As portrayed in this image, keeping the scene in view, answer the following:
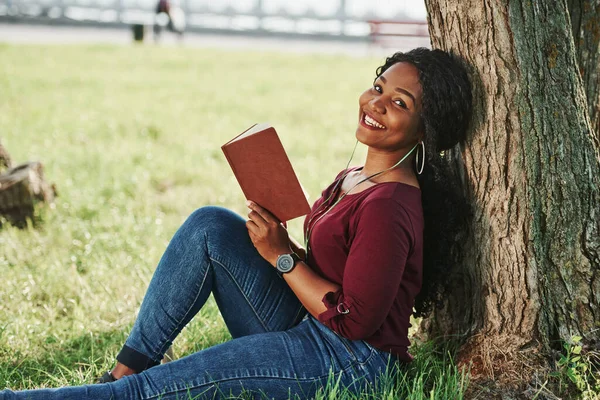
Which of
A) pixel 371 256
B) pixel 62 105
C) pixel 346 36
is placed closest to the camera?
pixel 371 256

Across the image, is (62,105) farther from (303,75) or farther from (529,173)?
(529,173)

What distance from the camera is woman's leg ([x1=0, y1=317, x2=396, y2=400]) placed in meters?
2.44

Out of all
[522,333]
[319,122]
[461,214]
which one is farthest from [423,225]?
[319,122]

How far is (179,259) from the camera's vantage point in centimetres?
277

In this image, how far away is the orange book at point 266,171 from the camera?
8.62 feet

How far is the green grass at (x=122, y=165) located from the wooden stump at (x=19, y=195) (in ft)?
0.34

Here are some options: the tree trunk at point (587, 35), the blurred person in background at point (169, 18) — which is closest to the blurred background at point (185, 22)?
the blurred person in background at point (169, 18)

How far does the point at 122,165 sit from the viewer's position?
6590mm

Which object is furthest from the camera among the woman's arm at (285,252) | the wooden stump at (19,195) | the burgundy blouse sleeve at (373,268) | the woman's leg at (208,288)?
the wooden stump at (19,195)

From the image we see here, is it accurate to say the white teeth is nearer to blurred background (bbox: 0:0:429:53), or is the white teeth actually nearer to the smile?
the smile

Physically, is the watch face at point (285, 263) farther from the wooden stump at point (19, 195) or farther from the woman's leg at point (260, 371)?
the wooden stump at point (19, 195)

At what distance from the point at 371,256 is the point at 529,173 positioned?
0.66 m

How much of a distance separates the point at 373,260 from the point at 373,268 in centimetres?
2

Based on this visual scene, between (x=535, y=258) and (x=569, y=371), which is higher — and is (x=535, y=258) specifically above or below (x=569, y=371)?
above
